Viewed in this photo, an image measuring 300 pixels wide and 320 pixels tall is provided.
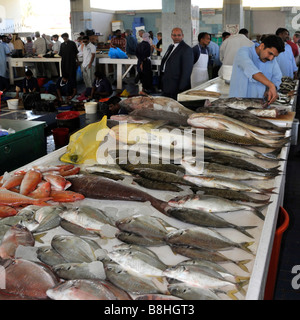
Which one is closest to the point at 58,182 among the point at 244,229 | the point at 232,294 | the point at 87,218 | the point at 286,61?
the point at 87,218

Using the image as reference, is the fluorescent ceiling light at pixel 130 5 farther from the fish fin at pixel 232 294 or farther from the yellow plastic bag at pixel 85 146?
the fish fin at pixel 232 294

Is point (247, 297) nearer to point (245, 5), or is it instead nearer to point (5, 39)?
point (5, 39)

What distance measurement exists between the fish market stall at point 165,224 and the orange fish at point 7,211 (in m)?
0.07

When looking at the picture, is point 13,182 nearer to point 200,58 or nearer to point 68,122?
point 68,122

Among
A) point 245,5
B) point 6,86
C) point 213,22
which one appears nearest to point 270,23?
point 245,5

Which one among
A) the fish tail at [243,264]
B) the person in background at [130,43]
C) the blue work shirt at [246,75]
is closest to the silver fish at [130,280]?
the fish tail at [243,264]

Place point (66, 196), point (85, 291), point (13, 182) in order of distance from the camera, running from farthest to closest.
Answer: point (13, 182) < point (66, 196) < point (85, 291)

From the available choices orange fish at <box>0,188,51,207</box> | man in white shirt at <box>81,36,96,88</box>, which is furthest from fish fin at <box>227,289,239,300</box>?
man in white shirt at <box>81,36,96,88</box>

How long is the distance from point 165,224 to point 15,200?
0.81 metres

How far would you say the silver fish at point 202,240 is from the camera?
1.53 meters

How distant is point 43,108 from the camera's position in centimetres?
843

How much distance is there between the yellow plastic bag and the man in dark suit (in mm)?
3899

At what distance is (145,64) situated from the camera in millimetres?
10898
